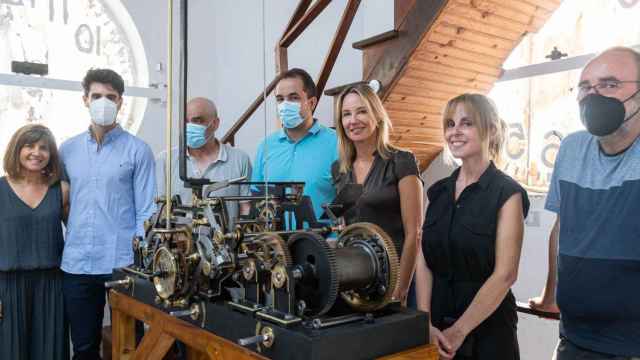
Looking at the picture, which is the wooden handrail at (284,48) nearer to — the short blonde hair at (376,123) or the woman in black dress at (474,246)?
the short blonde hair at (376,123)

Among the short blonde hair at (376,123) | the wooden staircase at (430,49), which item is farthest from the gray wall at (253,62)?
the short blonde hair at (376,123)

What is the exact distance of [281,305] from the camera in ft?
3.94

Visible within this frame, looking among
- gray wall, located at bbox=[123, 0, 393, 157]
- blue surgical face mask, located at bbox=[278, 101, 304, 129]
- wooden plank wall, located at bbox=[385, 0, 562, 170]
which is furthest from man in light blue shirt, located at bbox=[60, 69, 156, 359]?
gray wall, located at bbox=[123, 0, 393, 157]

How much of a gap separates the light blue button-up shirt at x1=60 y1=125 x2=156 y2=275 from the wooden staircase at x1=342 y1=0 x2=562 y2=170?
66.1 inches

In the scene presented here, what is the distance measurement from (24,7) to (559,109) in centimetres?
433

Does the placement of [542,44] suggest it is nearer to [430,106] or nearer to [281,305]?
[430,106]

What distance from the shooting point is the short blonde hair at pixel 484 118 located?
5.68ft

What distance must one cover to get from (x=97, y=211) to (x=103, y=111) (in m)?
0.47

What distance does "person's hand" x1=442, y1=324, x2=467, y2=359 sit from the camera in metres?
1.58

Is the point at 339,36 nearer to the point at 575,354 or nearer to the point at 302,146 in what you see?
the point at 302,146

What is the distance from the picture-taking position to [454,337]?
159 cm

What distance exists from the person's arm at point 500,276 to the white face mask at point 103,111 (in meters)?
1.80

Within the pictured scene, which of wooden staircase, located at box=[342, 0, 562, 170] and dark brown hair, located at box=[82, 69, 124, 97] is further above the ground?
wooden staircase, located at box=[342, 0, 562, 170]

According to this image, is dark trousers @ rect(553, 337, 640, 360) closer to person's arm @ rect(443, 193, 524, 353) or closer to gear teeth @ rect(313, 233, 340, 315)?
person's arm @ rect(443, 193, 524, 353)
